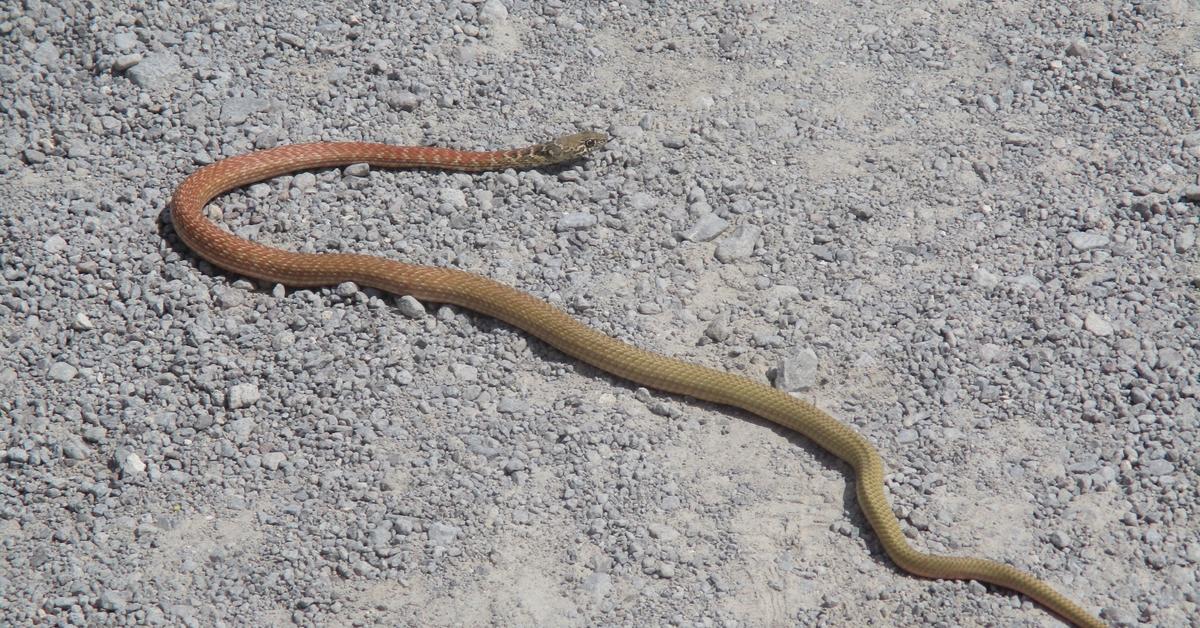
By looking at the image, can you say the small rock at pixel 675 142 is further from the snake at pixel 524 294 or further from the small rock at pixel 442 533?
the small rock at pixel 442 533

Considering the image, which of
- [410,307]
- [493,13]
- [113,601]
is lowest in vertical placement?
[113,601]

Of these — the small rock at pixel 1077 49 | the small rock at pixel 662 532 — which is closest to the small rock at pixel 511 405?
the small rock at pixel 662 532

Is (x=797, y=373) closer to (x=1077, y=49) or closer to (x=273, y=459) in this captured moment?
(x=273, y=459)

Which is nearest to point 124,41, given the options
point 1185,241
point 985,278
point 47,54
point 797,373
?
point 47,54

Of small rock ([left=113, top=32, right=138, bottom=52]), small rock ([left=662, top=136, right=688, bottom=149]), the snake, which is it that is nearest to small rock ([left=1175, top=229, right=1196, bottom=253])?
the snake

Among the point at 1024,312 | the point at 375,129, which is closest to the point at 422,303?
the point at 375,129

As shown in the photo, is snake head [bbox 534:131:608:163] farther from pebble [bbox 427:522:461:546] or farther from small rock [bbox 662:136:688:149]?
pebble [bbox 427:522:461:546]
